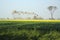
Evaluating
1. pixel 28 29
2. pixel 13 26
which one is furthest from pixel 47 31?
pixel 13 26

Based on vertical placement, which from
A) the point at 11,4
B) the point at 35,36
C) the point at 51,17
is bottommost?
the point at 35,36

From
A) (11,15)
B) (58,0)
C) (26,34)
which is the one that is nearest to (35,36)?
(26,34)

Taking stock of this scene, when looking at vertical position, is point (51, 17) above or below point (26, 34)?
above

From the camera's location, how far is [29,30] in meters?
4.50

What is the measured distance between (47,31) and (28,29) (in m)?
0.40

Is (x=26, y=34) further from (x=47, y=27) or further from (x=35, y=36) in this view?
(x=47, y=27)

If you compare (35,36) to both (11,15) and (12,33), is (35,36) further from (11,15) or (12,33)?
(11,15)

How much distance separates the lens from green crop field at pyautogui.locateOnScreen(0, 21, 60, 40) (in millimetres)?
4355

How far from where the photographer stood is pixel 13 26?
14.8 feet

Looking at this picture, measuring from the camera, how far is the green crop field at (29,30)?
14.3ft

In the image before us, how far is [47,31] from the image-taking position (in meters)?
4.51

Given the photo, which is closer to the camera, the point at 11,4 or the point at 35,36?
the point at 35,36

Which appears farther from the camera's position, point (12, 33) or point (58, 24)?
point (58, 24)

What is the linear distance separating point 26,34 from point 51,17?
0.79 m
